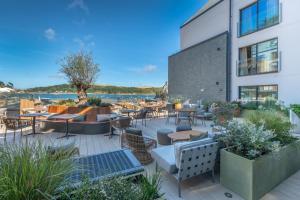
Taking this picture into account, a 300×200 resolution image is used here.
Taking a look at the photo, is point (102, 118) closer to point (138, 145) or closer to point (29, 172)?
point (138, 145)

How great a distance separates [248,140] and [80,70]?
8097 mm

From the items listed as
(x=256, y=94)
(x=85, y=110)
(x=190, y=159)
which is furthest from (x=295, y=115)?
(x=85, y=110)

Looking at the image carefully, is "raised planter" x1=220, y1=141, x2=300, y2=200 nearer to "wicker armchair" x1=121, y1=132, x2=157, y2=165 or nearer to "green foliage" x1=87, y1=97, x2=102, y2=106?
"wicker armchair" x1=121, y1=132, x2=157, y2=165

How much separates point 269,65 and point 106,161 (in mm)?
10337

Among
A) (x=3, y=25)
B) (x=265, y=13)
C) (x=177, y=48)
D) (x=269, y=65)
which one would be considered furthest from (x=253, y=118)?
(x=177, y=48)

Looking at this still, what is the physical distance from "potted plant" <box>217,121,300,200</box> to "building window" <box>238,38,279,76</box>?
25.1 feet

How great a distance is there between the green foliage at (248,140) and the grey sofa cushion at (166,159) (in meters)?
0.96

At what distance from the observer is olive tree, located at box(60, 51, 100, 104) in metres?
8.51

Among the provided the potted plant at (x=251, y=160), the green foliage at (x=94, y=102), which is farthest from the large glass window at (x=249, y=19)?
the green foliage at (x=94, y=102)

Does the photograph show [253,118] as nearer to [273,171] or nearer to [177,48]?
[273,171]

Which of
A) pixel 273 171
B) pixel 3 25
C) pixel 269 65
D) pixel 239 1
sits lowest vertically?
pixel 273 171

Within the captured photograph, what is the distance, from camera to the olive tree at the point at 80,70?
8.51 m

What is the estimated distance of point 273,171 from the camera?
2791mm

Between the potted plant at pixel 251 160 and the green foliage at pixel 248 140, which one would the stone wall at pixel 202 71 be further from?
the green foliage at pixel 248 140
